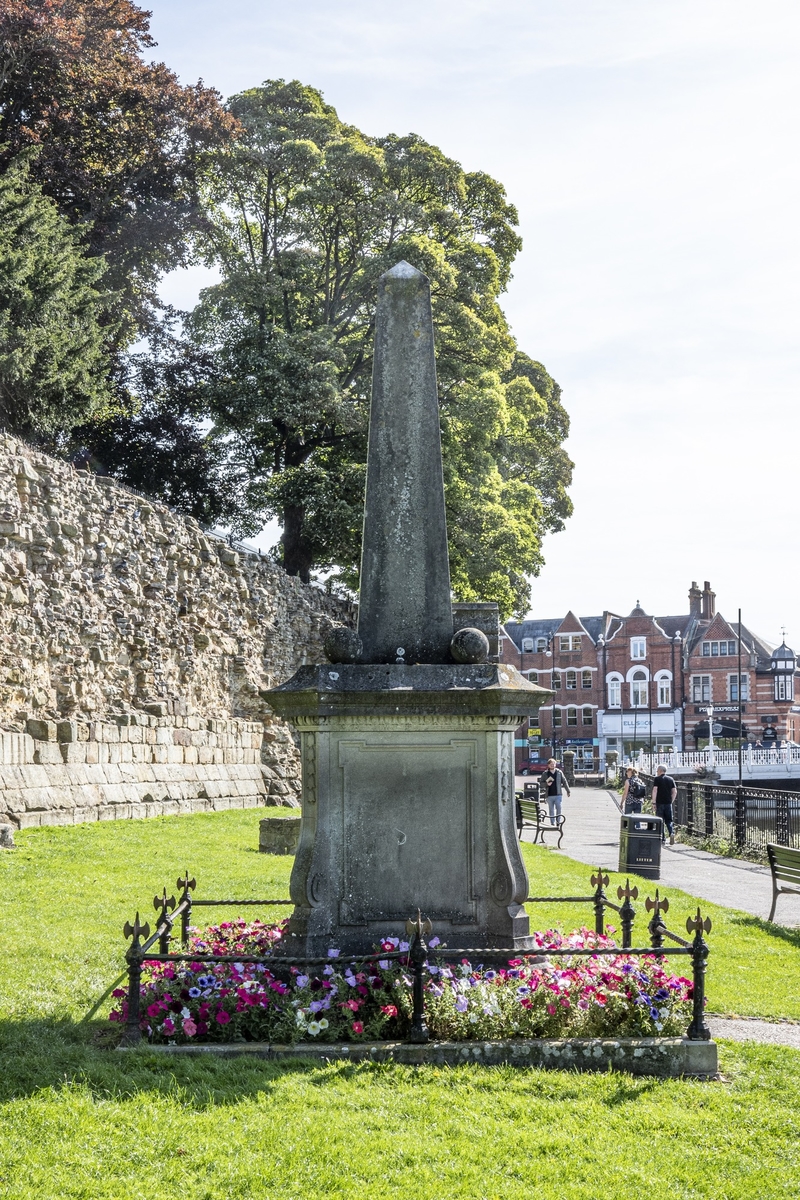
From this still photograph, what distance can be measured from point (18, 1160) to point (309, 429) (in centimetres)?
2782

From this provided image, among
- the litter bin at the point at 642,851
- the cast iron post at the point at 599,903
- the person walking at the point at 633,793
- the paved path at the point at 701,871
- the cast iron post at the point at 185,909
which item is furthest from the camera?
the person walking at the point at 633,793

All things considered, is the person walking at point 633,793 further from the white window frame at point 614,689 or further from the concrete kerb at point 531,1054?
the white window frame at point 614,689

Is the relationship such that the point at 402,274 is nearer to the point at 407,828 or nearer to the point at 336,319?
the point at 407,828

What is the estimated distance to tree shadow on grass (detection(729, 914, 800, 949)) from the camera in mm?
10281

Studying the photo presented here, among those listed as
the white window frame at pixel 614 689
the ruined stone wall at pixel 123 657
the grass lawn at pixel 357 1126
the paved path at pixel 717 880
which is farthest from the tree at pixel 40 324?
the white window frame at pixel 614 689

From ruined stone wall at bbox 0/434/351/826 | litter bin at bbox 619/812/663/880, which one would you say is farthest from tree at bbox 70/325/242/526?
litter bin at bbox 619/812/663/880

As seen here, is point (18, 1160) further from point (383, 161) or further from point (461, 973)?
point (383, 161)

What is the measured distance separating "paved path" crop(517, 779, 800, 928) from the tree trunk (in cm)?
1039

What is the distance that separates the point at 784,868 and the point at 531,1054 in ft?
23.7

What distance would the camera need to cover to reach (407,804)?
6770 millimetres

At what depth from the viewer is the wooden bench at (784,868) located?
11.5 m

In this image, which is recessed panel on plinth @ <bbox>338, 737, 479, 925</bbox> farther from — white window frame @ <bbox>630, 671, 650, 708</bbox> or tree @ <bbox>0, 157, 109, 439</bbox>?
white window frame @ <bbox>630, 671, 650, 708</bbox>

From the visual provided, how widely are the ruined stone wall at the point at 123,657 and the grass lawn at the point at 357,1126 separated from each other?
9955 mm

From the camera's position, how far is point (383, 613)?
7.32 metres
